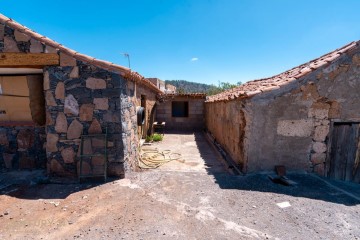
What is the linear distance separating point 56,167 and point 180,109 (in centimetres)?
1237

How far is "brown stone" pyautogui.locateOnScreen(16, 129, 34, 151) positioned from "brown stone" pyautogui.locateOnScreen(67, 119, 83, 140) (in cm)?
138

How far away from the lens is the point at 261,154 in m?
5.28

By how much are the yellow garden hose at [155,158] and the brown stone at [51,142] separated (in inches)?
92.2

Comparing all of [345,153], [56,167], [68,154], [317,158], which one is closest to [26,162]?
[56,167]

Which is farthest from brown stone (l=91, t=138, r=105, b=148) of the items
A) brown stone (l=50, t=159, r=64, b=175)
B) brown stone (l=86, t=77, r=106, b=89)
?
brown stone (l=86, t=77, r=106, b=89)

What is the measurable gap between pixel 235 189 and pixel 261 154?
130cm

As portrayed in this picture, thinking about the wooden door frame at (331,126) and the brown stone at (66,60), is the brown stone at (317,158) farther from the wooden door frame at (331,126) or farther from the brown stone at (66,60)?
the brown stone at (66,60)

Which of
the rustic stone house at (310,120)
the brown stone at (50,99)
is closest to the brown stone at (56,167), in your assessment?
the brown stone at (50,99)

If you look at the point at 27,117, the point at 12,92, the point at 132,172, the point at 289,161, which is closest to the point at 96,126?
the point at 132,172

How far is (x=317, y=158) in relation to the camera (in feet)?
17.7

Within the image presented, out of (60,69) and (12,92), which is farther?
(12,92)

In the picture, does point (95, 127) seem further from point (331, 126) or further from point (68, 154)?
point (331, 126)

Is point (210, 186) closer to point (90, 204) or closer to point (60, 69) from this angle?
point (90, 204)

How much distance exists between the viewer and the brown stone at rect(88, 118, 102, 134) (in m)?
5.07
